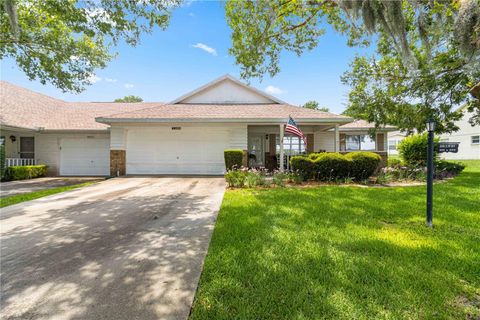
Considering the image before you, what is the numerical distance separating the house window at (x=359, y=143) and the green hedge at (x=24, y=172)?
66.1 feet

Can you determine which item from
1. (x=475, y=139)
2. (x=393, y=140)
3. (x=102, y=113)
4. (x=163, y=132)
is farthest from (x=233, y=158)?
(x=393, y=140)

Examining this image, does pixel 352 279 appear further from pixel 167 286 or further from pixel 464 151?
pixel 464 151

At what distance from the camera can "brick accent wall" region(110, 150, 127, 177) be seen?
488 inches

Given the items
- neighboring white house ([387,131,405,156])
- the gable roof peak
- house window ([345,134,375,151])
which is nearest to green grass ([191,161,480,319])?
the gable roof peak

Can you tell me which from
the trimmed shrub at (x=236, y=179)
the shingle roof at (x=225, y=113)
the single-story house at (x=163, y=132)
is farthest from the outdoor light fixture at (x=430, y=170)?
the shingle roof at (x=225, y=113)

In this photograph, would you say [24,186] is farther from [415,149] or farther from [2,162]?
[415,149]

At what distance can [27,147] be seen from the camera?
45.9 feet

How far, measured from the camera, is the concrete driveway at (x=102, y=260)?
83.0 inches

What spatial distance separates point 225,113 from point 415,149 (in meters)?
11.3

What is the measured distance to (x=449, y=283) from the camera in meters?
2.36

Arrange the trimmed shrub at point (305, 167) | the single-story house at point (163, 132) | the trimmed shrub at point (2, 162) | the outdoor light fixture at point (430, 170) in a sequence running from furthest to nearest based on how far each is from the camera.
→ the single-story house at point (163, 132)
the trimmed shrub at point (2, 162)
the trimmed shrub at point (305, 167)
the outdoor light fixture at point (430, 170)

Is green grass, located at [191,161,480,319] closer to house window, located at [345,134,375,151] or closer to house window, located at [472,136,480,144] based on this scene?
house window, located at [345,134,375,151]

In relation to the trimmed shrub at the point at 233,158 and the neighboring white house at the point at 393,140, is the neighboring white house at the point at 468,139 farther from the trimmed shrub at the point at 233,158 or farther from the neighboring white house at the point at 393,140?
the trimmed shrub at the point at 233,158

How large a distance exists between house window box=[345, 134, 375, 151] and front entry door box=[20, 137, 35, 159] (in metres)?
21.3
